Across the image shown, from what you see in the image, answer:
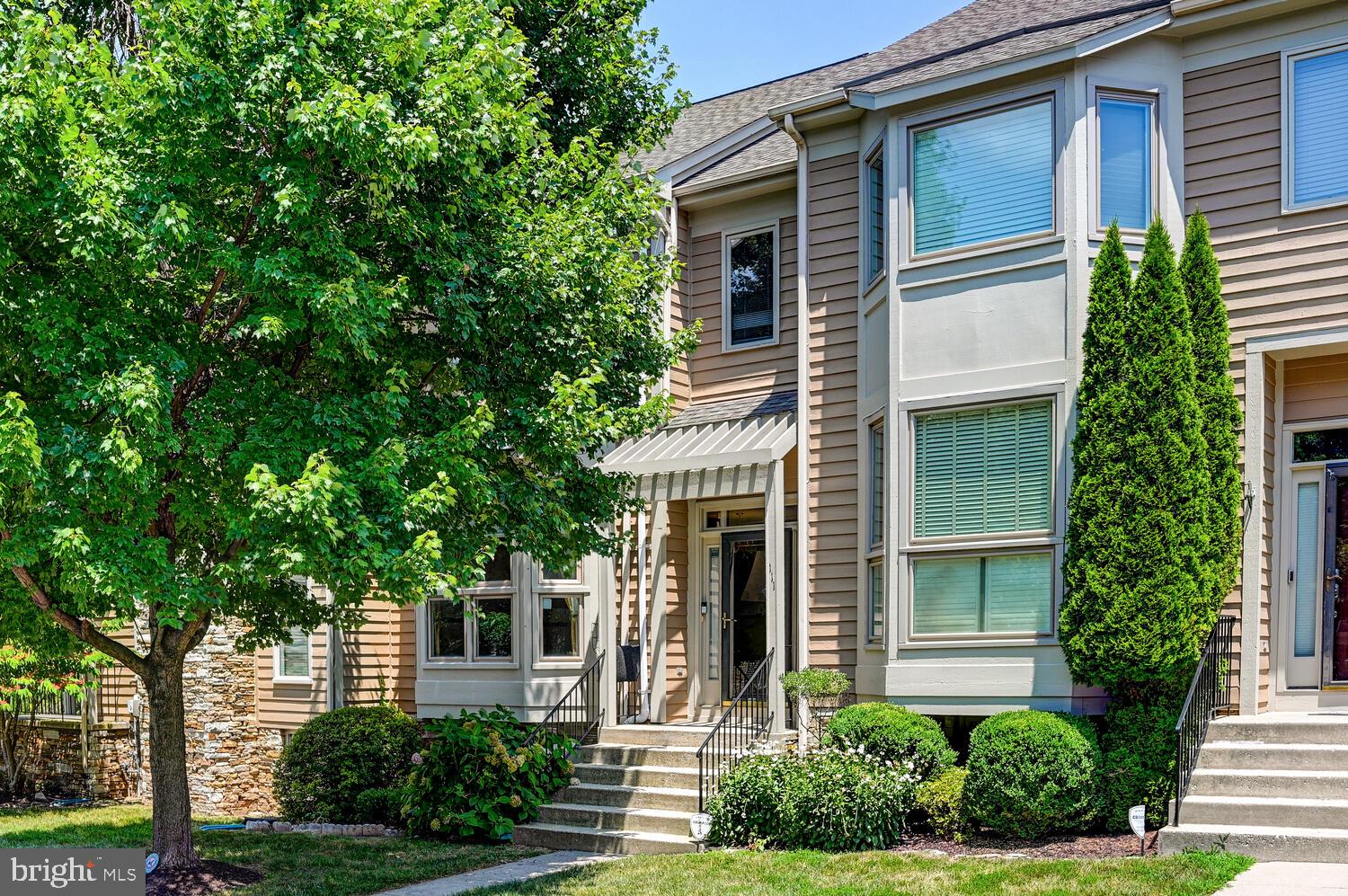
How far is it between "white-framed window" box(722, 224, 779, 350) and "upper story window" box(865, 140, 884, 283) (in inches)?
70.5

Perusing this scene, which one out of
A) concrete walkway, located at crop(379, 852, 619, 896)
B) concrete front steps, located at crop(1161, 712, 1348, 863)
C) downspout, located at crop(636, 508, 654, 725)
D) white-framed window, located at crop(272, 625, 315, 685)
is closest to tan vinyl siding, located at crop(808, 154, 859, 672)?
downspout, located at crop(636, 508, 654, 725)

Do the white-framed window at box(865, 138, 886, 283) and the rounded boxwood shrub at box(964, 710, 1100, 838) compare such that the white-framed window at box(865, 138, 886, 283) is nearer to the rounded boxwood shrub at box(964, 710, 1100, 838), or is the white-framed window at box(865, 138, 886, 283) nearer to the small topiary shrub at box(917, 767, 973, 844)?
the rounded boxwood shrub at box(964, 710, 1100, 838)

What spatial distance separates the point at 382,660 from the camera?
17750 millimetres

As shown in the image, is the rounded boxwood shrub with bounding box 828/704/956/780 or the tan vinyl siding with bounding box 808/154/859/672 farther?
the tan vinyl siding with bounding box 808/154/859/672

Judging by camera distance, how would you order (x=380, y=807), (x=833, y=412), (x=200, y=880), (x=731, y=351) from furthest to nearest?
(x=731, y=351) < (x=380, y=807) < (x=833, y=412) < (x=200, y=880)

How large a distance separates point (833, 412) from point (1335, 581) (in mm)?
5182

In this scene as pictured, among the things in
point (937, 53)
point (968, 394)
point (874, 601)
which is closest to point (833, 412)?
point (968, 394)

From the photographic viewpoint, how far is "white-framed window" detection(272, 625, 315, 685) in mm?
18359

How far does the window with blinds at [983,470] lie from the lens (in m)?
12.0

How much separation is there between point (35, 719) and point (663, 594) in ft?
37.9

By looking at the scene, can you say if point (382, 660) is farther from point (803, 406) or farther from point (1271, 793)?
point (1271, 793)

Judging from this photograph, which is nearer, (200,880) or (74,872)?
(200,880)

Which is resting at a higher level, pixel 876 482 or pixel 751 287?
pixel 751 287

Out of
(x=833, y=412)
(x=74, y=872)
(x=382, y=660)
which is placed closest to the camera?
(x=74, y=872)
